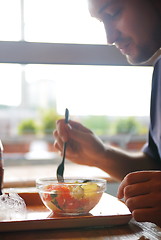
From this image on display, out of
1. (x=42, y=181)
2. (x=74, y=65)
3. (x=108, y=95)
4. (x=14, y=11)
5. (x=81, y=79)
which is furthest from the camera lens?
(x=108, y=95)

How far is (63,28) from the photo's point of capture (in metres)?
2.29

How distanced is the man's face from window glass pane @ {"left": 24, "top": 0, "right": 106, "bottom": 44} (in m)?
0.37

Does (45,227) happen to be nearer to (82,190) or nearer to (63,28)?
(82,190)

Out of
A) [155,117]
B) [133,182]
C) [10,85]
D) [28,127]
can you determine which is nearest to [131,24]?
[155,117]

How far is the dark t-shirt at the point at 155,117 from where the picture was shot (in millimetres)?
1780

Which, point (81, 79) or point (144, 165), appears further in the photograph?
point (81, 79)

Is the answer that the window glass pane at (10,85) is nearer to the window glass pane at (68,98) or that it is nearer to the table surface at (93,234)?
the window glass pane at (68,98)

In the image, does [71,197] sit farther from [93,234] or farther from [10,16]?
[10,16]

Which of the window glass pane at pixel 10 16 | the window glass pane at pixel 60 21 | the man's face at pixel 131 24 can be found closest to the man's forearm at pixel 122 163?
the man's face at pixel 131 24

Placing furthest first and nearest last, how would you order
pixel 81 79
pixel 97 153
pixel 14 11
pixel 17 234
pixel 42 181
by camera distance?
pixel 81 79 < pixel 14 11 < pixel 97 153 < pixel 42 181 < pixel 17 234

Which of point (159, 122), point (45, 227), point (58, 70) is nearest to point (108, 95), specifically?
point (58, 70)

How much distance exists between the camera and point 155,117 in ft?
6.01

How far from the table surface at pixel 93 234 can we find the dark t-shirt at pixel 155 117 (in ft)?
3.07

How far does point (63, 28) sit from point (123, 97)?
0.83m
